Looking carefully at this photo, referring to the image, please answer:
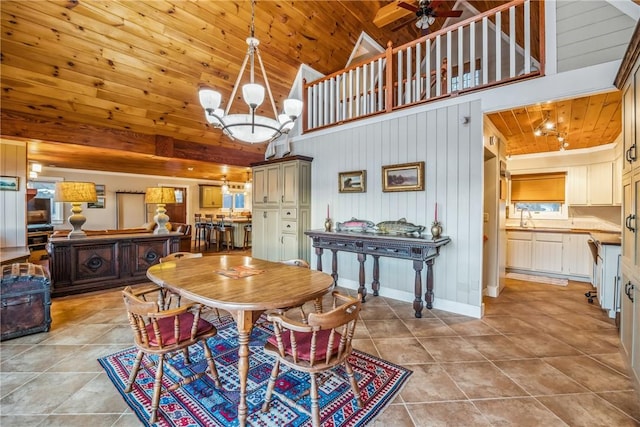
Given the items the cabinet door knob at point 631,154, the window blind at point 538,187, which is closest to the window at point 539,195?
the window blind at point 538,187

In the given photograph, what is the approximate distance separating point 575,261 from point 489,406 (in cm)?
462

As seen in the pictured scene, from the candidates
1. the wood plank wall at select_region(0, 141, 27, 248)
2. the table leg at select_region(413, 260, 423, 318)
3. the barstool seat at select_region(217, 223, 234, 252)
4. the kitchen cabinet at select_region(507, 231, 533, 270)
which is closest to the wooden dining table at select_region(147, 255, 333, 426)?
the table leg at select_region(413, 260, 423, 318)

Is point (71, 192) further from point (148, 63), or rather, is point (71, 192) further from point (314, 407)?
point (314, 407)

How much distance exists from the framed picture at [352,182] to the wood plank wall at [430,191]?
76 mm

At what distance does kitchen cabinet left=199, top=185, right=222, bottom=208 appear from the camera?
10.2 m

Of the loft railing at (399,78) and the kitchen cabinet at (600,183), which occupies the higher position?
the loft railing at (399,78)

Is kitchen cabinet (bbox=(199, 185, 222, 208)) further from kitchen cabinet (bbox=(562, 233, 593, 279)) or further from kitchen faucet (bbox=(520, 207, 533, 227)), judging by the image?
kitchen cabinet (bbox=(562, 233, 593, 279))

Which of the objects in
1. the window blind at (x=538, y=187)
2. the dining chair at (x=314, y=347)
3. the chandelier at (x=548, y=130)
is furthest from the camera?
the window blind at (x=538, y=187)

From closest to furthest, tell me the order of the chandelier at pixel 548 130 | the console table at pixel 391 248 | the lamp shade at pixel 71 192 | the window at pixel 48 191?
the console table at pixel 391 248 < the chandelier at pixel 548 130 < the lamp shade at pixel 71 192 < the window at pixel 48 191

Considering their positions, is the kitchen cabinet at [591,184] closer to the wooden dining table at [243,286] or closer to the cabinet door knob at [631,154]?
the cabinet door knob at [631,154]

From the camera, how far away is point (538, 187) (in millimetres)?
5711

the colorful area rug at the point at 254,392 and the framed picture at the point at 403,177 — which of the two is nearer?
the colorful area rug at the point at 254,392

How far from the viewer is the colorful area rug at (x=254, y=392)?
1.67 m

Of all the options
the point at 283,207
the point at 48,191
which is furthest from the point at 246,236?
the point at 48,191
